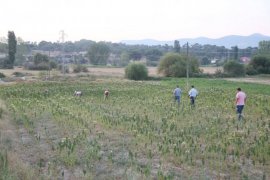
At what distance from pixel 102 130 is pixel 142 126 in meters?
1.64

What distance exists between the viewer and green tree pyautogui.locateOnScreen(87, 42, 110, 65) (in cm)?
11906

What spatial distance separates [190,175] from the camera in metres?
9.98

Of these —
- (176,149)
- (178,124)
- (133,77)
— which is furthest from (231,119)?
(133,77)

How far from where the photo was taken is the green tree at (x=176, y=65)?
6550cm

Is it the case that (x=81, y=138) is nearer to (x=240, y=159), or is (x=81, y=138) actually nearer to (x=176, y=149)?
(x=176, y=149)

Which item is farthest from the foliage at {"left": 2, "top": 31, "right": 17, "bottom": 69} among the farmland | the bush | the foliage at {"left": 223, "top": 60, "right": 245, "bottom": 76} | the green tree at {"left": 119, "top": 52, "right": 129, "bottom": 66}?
the farmland

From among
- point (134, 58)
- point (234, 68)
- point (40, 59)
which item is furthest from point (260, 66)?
point (134, 58)

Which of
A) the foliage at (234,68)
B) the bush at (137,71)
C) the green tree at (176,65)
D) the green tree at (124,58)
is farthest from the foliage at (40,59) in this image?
the foliage at (234,68)

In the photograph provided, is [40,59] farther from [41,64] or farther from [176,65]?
[176,65]

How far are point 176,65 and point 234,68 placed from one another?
9508mm

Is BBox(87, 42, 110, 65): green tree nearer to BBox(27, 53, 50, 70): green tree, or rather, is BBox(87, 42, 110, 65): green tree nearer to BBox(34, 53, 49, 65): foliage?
BBox(27, 53, 50, 70): green tree

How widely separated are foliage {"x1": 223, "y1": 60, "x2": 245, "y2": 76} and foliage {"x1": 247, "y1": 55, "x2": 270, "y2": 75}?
3.53 meters

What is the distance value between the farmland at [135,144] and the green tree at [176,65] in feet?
141

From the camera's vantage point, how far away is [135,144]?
1331 cm
